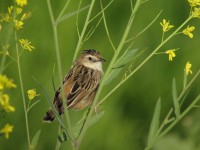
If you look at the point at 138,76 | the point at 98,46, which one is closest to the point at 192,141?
the point at 138,76

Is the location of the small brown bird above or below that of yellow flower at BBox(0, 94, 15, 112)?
below

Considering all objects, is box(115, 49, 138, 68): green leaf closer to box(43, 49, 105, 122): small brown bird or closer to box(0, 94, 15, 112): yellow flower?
box(0, 94, 15, 112): yellow flower

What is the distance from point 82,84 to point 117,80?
30.7 inches

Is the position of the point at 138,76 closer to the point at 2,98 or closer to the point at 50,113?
the point at 50,113

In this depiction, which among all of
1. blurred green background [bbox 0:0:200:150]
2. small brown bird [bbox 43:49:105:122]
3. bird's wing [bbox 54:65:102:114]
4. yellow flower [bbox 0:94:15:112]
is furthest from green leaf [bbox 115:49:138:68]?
blurred green background [bbox 0:0:200:150]

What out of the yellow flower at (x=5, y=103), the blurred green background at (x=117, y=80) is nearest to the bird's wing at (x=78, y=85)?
the blurred green background at (x=117, y=80)

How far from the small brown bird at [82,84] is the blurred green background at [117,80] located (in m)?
0.24

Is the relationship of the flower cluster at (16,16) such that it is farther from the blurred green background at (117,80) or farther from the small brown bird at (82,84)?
the blurred green background at (117,80)

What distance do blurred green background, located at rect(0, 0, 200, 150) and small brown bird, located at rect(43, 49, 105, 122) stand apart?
0.78ft

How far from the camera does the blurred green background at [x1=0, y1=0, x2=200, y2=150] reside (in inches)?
200

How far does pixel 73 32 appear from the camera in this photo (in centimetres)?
559

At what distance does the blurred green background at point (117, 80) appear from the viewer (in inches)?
200

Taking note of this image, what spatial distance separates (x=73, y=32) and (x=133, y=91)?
89cm

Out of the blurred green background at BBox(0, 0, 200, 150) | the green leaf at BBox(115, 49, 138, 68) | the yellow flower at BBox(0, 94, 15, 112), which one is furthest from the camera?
the blurred green background at BBox(0, 0, 200, 150)
